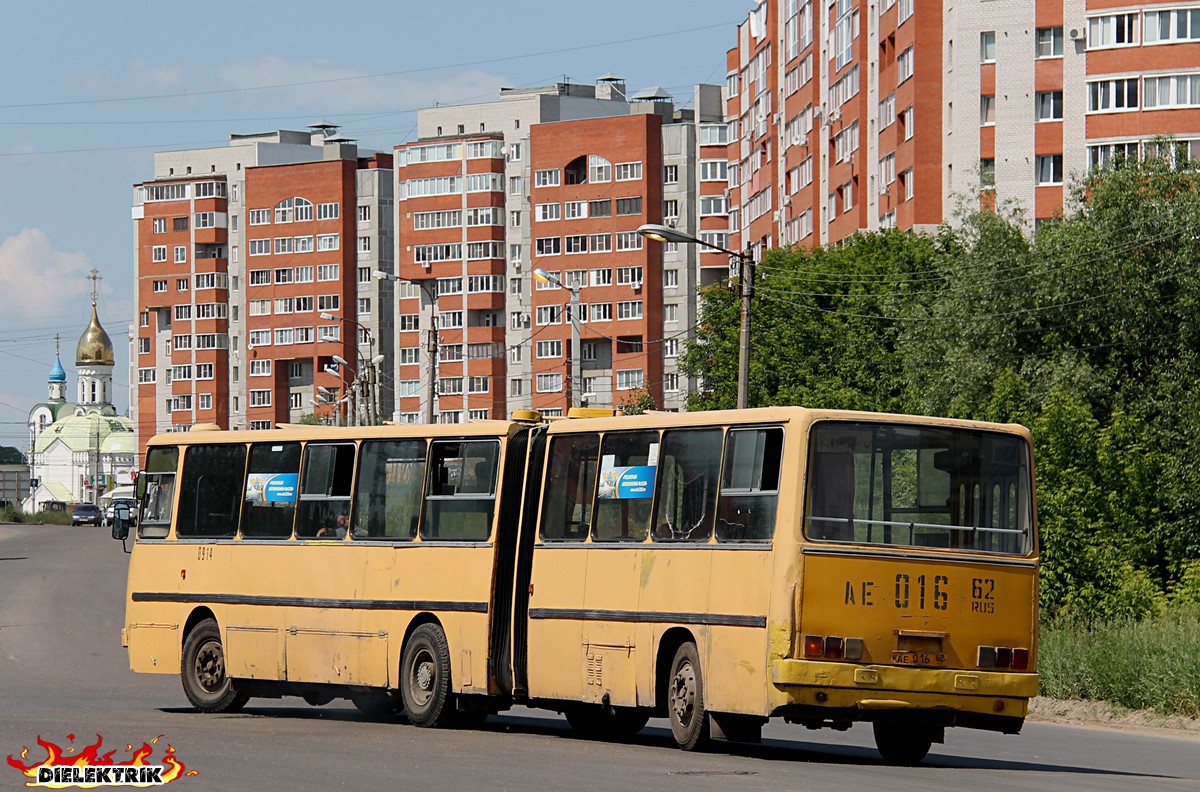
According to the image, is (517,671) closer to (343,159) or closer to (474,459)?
(474,459)

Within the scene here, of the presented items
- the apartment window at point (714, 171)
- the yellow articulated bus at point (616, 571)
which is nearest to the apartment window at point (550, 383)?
the apartment window at point (714, 171)

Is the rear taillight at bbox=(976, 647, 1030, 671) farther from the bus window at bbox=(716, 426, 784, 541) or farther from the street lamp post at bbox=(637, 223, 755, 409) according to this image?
the street lamp post at bbox=(637, 223, 755, 409)

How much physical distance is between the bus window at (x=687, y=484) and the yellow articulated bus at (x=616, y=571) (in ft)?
0.07

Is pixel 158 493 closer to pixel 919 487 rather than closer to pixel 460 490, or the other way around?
pixel 460 490

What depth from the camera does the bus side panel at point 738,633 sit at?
56.5 ft

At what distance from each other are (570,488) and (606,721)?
2.64 m

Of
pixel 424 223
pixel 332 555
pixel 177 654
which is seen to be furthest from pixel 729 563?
pixel 424 223

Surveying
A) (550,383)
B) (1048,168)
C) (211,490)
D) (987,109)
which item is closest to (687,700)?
(211,490)

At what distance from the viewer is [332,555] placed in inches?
886

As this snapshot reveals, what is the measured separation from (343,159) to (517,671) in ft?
467

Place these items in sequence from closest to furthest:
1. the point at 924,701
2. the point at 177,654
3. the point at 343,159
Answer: the point at 924,701 → the point at 177,654 → the point at 343,159

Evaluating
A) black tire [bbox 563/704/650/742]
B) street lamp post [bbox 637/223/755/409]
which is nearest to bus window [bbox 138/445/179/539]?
black tire [bbox 563/704/650/742]

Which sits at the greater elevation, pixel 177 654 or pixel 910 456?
pixel 910 456

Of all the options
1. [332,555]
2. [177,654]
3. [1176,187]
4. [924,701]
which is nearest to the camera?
[924,701]
